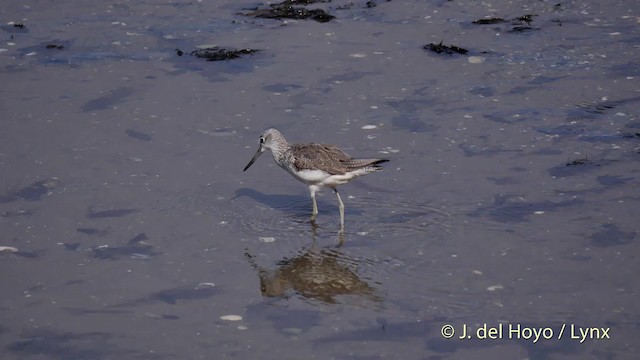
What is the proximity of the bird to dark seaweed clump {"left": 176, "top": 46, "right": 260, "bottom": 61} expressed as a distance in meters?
5.53

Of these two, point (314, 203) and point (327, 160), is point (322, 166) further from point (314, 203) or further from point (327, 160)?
point (314, 203)

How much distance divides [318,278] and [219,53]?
326 inches

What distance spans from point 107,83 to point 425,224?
7.49m

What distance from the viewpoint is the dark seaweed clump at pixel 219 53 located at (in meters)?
19.1

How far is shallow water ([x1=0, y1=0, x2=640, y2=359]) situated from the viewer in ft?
35.6

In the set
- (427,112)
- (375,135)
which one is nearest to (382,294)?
(375,135)

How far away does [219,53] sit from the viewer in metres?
19.2

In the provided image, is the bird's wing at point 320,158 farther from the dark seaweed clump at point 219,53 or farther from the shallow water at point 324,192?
the dark seaweed clump at point 219,53

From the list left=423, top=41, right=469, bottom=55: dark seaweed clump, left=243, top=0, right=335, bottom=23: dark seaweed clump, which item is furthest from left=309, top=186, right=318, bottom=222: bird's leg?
left=243, top=0, right=335, bottom=23: dark seaweed clump

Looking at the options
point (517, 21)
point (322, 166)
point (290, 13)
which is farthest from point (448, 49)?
point (322, 166)

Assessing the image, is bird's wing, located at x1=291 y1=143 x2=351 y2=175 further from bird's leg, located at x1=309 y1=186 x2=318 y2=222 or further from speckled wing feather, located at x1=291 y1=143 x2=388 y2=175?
bird's leg, located at x1=309 y1=186 x2=318 y2=222

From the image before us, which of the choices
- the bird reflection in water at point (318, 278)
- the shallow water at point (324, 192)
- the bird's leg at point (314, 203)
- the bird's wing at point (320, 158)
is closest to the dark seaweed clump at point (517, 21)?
the shallow water at point (324, 192)

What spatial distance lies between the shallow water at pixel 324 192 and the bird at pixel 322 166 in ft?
1.54

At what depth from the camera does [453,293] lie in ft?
37.3
